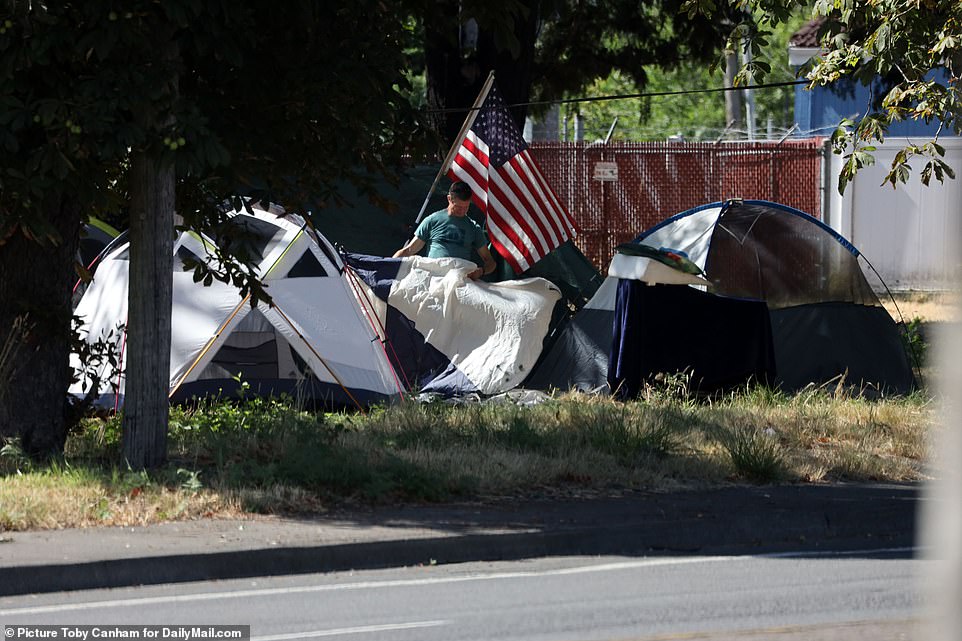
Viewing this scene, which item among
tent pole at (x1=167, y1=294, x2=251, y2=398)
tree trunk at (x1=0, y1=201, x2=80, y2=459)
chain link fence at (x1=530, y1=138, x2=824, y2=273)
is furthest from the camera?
chain link fence at (x1=530, y1=138, x2=824, y2=273)

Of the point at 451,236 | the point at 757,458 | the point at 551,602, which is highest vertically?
the point at 451,236

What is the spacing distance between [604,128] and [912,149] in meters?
49.9

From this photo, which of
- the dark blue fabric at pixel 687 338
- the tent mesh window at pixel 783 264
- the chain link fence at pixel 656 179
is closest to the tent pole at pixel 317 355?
the dark blue fabric at pixel 687 338

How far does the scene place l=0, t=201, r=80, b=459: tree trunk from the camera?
29.7 feet

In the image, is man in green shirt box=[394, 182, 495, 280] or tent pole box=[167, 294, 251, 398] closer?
tent pole box=[167, 294, 251, 398]

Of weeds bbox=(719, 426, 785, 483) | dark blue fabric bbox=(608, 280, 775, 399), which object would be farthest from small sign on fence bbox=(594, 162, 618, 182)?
weeds bbox=(719, 426, 785, 483)

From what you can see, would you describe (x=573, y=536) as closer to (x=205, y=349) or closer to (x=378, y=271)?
(x=205, y=349)

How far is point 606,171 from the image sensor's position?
892 inches

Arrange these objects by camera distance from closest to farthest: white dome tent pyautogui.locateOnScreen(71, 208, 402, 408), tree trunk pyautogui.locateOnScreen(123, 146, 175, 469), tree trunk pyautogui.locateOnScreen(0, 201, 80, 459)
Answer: tree trunk pyautogui.locateOnScreen(123, 146, 175, 469)
tree trunk pyautogui.locateOnScreen(0, 201, 80, 459)
white dome tent pyautogui.locateOnScreen(71, 208, 402, 408)

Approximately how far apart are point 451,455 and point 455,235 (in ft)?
15.2

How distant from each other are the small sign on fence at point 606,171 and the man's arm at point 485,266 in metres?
9.38

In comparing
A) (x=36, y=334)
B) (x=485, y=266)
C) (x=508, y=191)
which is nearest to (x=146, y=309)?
(x=36, y=334)

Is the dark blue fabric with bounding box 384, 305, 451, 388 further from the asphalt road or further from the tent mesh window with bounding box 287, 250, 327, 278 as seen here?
the asphalt road

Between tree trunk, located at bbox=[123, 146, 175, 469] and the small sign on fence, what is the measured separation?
1449 cm
